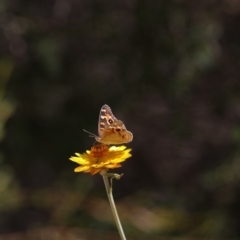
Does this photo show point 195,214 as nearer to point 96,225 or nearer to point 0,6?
point 96,225

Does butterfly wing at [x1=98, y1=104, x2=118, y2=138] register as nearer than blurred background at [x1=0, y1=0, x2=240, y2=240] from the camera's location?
Yes

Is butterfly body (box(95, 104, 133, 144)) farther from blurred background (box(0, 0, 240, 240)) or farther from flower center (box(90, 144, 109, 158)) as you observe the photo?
blurred background (box(0, 0, 240, 240))

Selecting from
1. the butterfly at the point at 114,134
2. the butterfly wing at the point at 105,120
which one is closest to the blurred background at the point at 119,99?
the butterfly wing at the point at 105,120

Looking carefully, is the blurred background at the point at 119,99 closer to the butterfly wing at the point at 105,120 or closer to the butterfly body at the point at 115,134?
the butterfly wing at the point at 105,120

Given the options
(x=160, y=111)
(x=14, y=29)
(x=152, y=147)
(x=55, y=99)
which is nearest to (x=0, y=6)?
(x=14, y=29)

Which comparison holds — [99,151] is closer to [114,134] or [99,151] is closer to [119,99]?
[114,134]

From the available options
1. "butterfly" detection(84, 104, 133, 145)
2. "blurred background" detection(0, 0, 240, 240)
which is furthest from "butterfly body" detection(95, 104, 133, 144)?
"blurred background" detection(0, 0, 240, 240)
